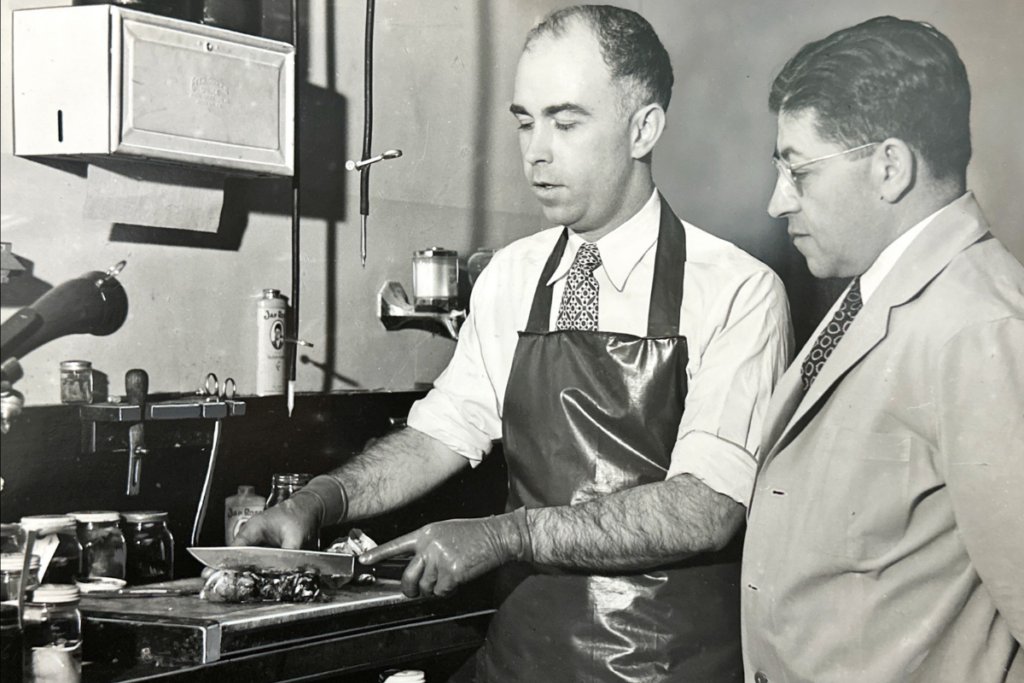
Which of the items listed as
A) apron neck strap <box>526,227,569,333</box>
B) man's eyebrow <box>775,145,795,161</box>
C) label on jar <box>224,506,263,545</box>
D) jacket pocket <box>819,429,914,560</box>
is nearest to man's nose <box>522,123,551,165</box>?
apron neck strap <box>526,227,569,333</box>

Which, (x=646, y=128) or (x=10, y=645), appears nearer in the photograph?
(x=10, y=645)

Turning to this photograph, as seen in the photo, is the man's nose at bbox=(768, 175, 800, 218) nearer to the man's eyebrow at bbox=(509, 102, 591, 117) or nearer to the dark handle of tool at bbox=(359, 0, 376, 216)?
the man's eyebrow at bbox=(509, 102, 591, 117)

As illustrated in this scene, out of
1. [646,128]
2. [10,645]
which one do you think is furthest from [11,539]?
[646,128]

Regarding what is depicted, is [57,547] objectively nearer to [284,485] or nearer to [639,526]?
[284,485]

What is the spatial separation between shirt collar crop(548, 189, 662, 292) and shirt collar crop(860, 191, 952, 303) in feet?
1.18

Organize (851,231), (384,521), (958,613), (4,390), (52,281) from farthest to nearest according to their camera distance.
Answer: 1. (384,521)
2. (52,281)
3. (4,390)
4. (851,231)
5. (958,613)

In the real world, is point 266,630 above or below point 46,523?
below

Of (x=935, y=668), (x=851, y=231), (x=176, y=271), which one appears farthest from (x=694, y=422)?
(x=176, y=271)

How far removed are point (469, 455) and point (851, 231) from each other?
2.56 ft

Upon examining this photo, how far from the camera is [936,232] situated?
141cm

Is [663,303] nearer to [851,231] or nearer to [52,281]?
[851,231]

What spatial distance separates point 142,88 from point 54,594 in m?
0.84

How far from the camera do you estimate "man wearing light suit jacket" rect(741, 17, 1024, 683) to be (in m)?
1.32

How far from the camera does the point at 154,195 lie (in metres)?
1.89
